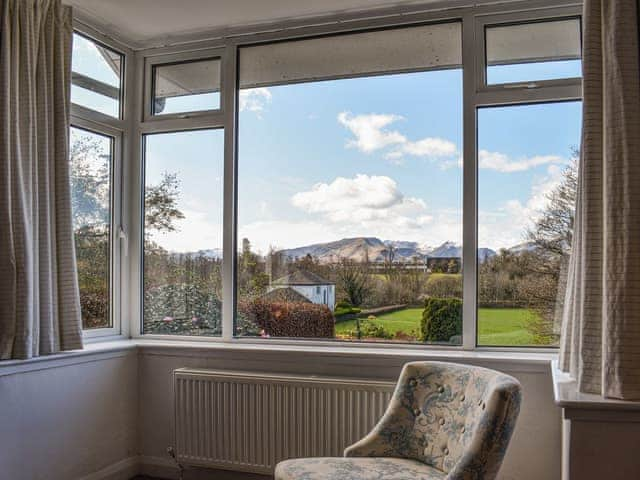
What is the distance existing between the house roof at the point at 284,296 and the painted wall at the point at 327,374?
370 mm

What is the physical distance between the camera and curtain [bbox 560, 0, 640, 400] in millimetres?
1986

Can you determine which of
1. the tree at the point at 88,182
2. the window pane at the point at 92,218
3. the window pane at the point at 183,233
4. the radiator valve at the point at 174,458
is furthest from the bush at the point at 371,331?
the tree at the point at 88,182

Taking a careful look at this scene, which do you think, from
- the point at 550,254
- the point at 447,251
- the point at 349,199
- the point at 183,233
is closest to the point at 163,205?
the point at 183,233

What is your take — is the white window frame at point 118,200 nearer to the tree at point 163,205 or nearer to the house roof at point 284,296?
the tree at point 163,205

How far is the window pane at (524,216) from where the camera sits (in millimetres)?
3070

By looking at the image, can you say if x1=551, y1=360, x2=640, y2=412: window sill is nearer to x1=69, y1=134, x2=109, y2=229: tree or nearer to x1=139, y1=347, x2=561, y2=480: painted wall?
x1=139, y1=347, x2=561, y2=480: painted wall

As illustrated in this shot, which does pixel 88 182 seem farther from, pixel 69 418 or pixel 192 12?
pixel 69 418

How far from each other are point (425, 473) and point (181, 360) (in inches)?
66.3

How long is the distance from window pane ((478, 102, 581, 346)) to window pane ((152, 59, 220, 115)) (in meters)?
1.65

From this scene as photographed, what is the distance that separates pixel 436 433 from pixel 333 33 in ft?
7.52

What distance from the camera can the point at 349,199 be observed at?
344 cm

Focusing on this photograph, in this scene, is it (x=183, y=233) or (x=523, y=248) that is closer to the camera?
(x=523, y=248)

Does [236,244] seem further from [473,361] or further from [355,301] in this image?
[473,361]

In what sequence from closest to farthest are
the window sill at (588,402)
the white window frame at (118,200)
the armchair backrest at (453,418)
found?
the window sill at (588,402), the armchair backrest at (453,418), the white window frame at (118,200)
